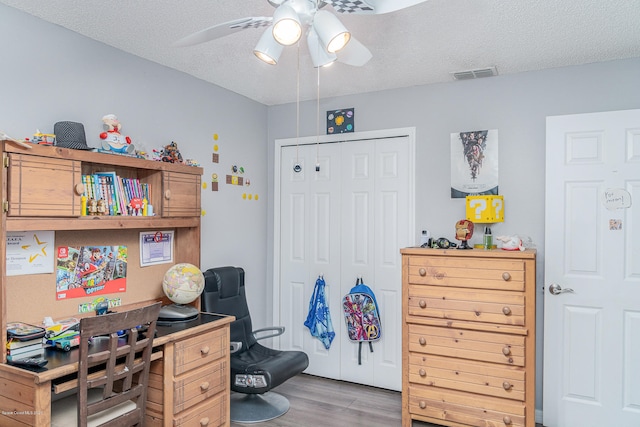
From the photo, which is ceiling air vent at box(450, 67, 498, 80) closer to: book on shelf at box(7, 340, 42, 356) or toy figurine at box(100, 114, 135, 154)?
toy figurine at box(100, 114, 135, 154)

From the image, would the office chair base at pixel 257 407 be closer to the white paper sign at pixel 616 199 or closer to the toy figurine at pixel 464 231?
the toy figurine at pixel 464 231

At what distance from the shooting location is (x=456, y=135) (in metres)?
3.43

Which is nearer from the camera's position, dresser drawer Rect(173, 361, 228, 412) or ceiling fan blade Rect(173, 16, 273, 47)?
ceiling fan blade Rect(173, 16, 273, 47)

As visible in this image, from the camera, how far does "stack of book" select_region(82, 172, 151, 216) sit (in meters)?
2.41

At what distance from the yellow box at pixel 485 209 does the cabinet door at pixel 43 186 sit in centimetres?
260

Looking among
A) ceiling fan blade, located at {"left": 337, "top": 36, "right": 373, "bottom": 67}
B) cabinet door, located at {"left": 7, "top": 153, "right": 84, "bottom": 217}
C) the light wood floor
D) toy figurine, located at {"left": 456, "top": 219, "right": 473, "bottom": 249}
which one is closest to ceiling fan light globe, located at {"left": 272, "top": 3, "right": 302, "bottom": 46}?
ceiling fan blade, located at {"left": 337, "top": 36, "right": 373, "bottom": 67}

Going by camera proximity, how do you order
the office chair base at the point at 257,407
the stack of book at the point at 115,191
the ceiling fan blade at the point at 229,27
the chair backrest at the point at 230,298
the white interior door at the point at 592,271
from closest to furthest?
1. the ceiling fan blade at the point at 229,27
2. the stack of book at the point at 115,191
3. the white interior door at the point at 592,271
4. the office chair base at the point at 257,407
5. the chair backrest at the point at 230,298

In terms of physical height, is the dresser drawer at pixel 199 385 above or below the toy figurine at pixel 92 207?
below

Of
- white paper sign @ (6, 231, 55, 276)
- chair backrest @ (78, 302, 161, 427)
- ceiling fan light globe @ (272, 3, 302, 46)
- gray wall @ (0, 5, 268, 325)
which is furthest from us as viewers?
gray wall @ (0, 5, 268, 325)

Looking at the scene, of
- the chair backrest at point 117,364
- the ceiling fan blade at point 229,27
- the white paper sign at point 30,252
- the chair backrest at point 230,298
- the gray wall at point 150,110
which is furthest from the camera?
the chair backrest at point 230,298

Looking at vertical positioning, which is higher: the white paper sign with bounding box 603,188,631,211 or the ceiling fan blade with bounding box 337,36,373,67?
the ceiling fan blade with bounding box 337,36,373,67

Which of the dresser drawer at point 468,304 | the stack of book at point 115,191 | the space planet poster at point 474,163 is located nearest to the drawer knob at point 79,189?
the stack of book at point 115,191

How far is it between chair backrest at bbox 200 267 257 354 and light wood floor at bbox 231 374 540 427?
1.97ft

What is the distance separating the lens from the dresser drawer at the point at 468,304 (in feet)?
9.10
